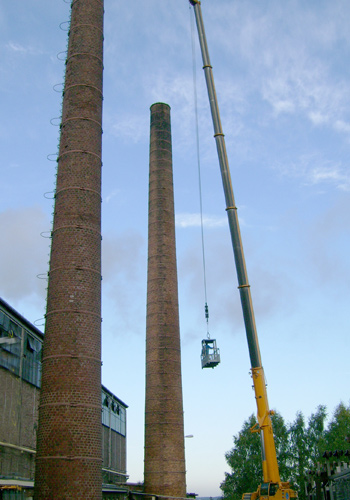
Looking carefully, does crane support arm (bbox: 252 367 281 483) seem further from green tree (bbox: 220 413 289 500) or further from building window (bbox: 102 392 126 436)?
green tree (bbox: 220 413 289 500)

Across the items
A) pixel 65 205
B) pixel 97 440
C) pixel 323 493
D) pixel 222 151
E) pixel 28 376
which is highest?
pixel 222 151

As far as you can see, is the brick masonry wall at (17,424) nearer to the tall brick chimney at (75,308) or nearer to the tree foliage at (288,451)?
the tall brick chimney at (75,308)

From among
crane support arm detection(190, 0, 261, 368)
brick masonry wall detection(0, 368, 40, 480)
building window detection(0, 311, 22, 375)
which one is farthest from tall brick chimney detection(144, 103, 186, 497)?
crane support arm detection(190, 0, 261, 368)

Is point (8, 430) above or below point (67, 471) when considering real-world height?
above

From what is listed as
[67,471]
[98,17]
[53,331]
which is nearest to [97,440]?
[67,471]

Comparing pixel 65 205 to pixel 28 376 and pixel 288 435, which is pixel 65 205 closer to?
pixel 28 376

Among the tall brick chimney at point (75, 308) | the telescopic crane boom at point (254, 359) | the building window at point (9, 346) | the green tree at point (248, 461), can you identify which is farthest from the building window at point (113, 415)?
the telescopic crane boom at point (254, 359)

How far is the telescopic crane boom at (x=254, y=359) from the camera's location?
1282cm

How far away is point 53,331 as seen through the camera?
15.0m

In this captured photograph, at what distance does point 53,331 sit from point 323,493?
1013cm

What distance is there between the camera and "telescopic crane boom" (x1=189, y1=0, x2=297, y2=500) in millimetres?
12820

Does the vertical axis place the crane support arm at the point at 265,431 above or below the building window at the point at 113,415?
below

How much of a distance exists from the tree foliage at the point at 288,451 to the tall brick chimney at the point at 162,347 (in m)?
26.2

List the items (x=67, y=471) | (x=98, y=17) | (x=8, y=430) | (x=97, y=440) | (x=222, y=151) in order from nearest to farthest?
(x=67, y=471), (x=97, y=440), (x=222, y=151), (x=8, y=430), (x=98, y=17)
